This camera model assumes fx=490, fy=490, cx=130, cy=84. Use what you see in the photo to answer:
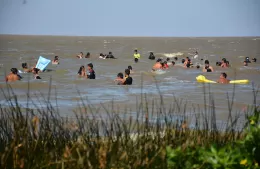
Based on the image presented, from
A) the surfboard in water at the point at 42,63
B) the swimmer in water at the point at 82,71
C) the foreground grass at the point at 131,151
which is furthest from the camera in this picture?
the surfboard in water at the point at 42,63

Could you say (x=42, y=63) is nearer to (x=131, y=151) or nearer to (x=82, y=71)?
(x=82, y=71)

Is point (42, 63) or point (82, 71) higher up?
point (42, 63)

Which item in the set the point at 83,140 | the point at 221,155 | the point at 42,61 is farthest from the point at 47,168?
the point at 42,61

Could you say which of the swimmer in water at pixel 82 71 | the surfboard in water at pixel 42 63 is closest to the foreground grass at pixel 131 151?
the swimmer in water at pixel 82 71

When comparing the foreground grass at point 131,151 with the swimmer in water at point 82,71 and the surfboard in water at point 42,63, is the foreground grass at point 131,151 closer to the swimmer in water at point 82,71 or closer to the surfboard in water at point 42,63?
the swimmer in water at point 82,71

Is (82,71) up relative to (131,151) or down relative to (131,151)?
down

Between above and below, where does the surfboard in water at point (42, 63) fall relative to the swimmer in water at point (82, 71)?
above

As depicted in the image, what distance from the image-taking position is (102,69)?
28.1m

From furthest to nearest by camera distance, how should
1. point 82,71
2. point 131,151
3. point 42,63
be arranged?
point 42,63, point 82,71, point 131,151

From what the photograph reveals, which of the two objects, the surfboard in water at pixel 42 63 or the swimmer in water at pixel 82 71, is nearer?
the swimmer in water at pixel 82 71

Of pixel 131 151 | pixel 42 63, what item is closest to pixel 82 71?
pixel 42 63

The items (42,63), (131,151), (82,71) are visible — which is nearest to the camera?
(131,151)

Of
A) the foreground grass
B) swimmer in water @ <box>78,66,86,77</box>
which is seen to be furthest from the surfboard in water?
the foreground grass

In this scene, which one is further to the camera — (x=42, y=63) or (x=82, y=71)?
(x=42, y=63)
